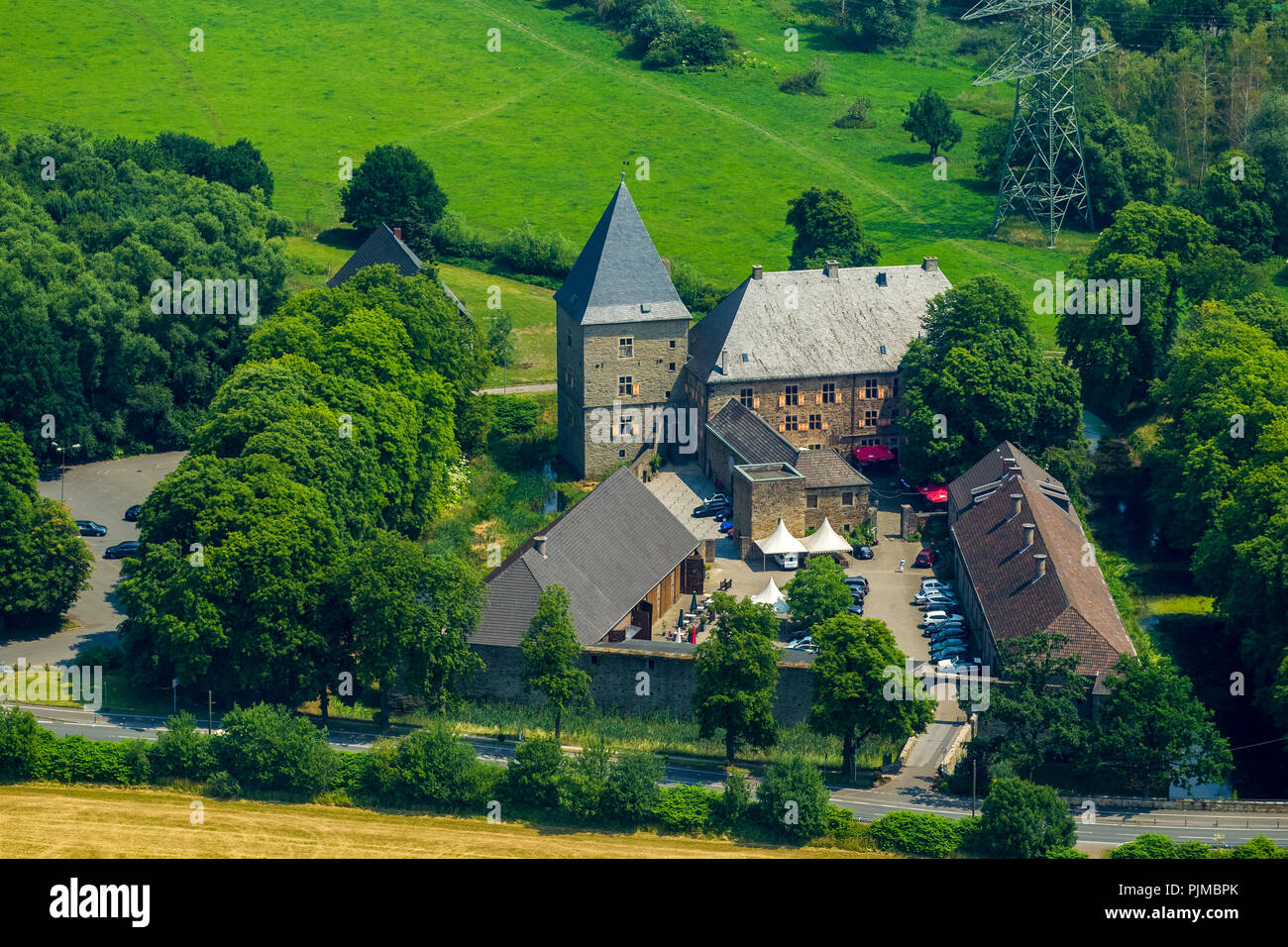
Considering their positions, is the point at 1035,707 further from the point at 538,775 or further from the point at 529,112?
the point at 529,112

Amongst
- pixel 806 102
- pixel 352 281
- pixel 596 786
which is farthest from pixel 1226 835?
pixel 806 102

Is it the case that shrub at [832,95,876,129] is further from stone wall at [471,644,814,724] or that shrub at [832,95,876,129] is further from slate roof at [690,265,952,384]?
stone wall at [471,644,814,724]

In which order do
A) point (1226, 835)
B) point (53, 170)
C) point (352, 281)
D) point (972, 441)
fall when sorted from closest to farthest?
point (1226, 835)
point (972, 441)
point (352, 281)
point (53, 170)

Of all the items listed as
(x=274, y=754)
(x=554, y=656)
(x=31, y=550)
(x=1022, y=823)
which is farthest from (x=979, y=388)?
(x=31, y=550)

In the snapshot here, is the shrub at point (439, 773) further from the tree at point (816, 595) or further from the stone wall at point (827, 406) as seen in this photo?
the stone wall at point (827, 406)

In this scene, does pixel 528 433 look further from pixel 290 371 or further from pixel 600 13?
pixel 600 13

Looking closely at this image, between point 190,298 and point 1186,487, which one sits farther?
point 190,298

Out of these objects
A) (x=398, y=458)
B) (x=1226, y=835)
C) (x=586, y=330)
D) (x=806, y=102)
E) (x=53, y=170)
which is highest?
(x=806, y=102)

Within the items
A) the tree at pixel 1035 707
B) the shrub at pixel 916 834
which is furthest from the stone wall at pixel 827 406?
the shrub at pixel 916 834
